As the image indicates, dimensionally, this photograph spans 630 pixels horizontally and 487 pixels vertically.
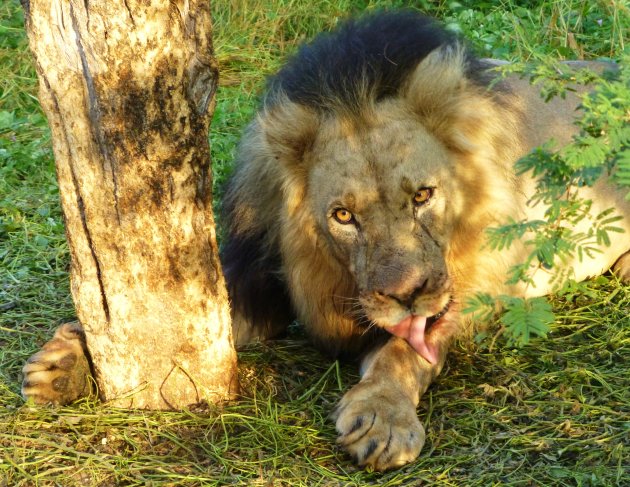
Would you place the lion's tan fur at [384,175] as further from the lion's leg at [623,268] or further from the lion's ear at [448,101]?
the lion's leg at [623,268]

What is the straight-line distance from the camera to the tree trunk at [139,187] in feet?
11.2

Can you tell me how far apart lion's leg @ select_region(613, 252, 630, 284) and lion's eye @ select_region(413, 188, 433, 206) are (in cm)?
175

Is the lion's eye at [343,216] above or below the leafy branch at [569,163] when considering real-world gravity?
below

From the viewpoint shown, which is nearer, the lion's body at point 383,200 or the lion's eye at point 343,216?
the lion's body at point 383,200

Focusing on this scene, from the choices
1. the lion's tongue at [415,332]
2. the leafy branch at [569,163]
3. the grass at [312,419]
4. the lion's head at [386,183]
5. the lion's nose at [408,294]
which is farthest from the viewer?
the lion's tongue at [415,332]

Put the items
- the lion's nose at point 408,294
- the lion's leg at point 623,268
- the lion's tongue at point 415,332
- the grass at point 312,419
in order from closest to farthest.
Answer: the grass at point 312,419
the lion's nose at point 408,294
the lion's tongue at point 415,332
the lion's leg at point 623,268

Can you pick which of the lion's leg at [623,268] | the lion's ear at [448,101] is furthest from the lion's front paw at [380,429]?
the lion's leg at [623,268]

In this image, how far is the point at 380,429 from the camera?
11.9 ft

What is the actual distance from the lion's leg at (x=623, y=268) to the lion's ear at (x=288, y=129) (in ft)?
6.54

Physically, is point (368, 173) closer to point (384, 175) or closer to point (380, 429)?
point (384, 175)

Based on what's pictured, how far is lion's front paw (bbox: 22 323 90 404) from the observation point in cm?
383

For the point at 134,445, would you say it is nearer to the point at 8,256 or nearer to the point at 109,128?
the point at 109,128

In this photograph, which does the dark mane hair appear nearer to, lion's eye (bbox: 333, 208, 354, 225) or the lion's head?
the lion's head

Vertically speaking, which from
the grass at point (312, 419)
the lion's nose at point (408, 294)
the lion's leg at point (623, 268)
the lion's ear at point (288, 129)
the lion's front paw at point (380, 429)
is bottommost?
the lion's leg at point (623, 268)
